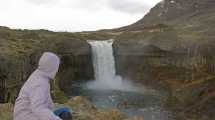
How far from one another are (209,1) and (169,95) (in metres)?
67.2

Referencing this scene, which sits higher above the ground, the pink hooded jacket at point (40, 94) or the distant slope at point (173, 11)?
the pink hooded jacket at point (40, 94)

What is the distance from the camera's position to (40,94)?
6.15 metres

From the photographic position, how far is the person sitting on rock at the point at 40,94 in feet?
20.1

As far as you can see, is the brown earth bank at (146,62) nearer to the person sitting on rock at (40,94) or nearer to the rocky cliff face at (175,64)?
the rocky cliff face at (175,64)

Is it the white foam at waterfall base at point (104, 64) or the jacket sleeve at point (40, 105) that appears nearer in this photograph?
the jacket sleeve at point (40, 105)

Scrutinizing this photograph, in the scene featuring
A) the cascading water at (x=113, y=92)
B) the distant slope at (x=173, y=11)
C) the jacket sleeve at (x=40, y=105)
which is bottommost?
the cascading water at (x=113, y=92)

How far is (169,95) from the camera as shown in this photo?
42500 mm

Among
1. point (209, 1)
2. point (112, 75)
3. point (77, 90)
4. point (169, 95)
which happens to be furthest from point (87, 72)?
point (209, 1)

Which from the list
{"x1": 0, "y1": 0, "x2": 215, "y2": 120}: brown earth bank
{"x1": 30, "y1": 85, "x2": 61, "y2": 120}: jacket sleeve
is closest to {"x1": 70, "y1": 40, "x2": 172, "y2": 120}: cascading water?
{"x1": 0, "y1": 0, "x2": 215, "y2": 120}: brown earth bank

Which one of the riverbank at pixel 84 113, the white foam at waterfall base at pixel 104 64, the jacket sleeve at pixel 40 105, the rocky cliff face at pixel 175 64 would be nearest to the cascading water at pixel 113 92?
the white foam at waterfall base at pixel 104 64

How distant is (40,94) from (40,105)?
0.14m

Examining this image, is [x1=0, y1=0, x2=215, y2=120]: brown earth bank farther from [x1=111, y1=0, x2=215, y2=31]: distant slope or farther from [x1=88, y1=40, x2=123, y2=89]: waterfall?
[x1=111, y1=0, x2=215, y2=31]: distant slope

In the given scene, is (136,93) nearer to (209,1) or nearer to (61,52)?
(61,52)

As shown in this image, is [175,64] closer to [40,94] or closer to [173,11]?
[40,94]
